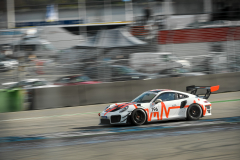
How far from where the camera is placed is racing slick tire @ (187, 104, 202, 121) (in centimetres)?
978

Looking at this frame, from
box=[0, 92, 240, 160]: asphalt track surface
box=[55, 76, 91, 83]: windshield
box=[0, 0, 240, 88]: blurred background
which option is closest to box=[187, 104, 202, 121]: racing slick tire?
box=[0, 92, 240, 160]: asphalt track surface

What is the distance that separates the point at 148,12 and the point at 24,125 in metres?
12.1

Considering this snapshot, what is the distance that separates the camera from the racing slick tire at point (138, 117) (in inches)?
357

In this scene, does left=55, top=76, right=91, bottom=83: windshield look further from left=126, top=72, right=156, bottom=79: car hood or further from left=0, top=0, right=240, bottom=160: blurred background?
left=126, top=72, right=156, bottom=79: car hood

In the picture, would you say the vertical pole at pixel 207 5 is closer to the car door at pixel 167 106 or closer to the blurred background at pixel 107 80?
the blurred background at pixel 107 80

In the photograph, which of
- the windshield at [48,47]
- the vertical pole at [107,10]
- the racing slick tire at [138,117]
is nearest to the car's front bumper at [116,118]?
the racing slick tire at [138,117]

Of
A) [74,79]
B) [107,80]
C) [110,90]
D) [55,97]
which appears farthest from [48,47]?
[110,90]

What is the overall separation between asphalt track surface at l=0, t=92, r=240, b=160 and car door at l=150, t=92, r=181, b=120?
267 mm

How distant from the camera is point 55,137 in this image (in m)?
8.09

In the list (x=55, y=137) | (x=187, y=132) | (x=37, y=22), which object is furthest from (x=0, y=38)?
(x=37, y=22)

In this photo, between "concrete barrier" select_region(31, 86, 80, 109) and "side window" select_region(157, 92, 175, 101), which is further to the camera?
"concrete barrier" select_region(31, 86, 80, 109)

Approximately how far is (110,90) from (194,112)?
226 inches

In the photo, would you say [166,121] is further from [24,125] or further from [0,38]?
[0,38]

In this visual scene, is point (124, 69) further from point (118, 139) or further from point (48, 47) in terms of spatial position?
point (118, 139)
